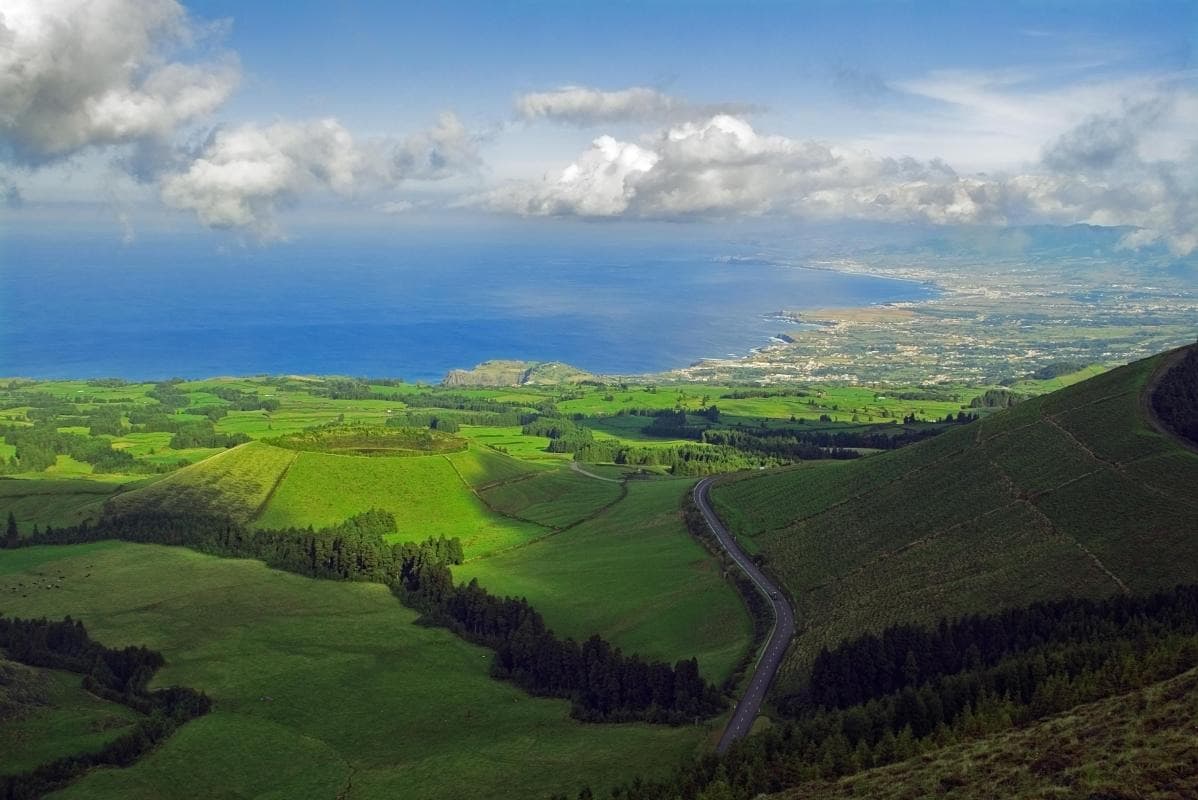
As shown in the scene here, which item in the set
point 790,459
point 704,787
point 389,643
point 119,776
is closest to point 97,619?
point 389,643

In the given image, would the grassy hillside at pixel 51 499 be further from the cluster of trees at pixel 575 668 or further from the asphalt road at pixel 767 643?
A: the asphalt road at pixel 767 643

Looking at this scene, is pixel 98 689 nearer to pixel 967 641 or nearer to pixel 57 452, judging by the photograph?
pixel 967 641

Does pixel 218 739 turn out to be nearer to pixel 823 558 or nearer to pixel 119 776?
pixel 119 776

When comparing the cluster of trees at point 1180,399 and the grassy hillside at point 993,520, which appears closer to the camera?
the grassy hillside at point 993,520

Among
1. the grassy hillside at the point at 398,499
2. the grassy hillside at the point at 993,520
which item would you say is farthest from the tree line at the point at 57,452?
the grassy hillside at the point at 993,520

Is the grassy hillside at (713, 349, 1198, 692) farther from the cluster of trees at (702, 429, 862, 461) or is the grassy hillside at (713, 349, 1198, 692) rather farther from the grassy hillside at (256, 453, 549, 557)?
the cluster of trees at (702, 429, 862, 461)

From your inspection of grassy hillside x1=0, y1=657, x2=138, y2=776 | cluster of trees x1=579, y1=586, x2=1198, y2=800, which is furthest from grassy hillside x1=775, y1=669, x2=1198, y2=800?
grassy hillside x1=0, y1=657, x2=138, y2=776

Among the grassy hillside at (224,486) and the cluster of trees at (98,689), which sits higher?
the grassy hillside at (224,486)
